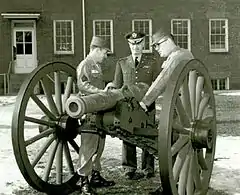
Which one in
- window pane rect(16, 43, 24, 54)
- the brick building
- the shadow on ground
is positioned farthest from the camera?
window pane rect(16, 43, 24, 54)

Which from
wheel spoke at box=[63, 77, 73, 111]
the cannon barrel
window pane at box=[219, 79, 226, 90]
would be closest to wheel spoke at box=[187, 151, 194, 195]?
the cannon barrel

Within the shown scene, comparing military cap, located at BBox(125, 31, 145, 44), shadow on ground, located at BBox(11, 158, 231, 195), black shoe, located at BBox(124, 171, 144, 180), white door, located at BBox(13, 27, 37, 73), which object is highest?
white door, located at BBox(13, 27, 37, 73)

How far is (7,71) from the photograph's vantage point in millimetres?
26844

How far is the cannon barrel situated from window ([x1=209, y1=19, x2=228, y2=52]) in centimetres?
2335

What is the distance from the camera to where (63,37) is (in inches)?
1088

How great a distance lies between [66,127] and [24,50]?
71.9 feet

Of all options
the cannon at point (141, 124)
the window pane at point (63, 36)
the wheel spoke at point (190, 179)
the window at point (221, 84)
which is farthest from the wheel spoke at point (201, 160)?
the window at point (221, 84)

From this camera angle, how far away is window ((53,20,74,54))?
2745 centimetres

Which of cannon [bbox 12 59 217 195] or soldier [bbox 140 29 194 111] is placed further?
soldier [bbox 140 29 194 111]

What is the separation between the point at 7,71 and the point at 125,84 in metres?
21.4

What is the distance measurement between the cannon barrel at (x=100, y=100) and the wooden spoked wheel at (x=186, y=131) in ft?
2.33

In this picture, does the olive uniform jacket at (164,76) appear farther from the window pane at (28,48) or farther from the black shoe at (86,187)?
the window pane at (28,48)

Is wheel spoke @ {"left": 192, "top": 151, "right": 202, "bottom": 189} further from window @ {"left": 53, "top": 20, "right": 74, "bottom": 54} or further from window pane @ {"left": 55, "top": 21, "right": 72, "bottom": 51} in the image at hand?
window pane @ {"left": 55, "top": 21, "right": 72, "bottom": 51}

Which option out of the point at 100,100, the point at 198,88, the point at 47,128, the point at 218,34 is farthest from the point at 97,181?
the point at 218,34
